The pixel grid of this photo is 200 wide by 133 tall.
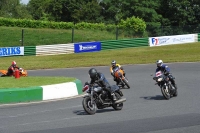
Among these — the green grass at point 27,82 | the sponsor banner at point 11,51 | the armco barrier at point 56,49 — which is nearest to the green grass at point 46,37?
the armco barrier at point 56,49

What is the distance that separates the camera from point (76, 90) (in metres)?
17.0

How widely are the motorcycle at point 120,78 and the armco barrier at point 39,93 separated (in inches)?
121

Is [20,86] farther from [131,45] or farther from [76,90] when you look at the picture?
[131,45]

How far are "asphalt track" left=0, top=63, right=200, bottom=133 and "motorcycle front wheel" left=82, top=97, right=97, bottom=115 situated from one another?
0.49ft

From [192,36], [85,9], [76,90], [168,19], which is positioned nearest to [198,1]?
[168,19]

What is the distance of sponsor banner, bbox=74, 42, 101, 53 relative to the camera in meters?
40.1

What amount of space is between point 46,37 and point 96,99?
113ft

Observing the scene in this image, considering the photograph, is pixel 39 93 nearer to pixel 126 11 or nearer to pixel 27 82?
pixel 27 82

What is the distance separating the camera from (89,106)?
41.7 ft

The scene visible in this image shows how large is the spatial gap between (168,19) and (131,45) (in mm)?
33364

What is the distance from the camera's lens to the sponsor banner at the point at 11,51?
125ft

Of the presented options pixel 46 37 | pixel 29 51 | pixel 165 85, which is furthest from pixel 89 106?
pixel 46 37

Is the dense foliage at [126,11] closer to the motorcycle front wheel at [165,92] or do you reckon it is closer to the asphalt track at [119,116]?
the motorcycle front wheel at [165,92]

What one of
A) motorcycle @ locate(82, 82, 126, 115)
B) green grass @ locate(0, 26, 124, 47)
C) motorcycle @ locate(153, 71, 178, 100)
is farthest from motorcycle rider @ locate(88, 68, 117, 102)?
green grass @ locate(0, 26, 124, 47)
